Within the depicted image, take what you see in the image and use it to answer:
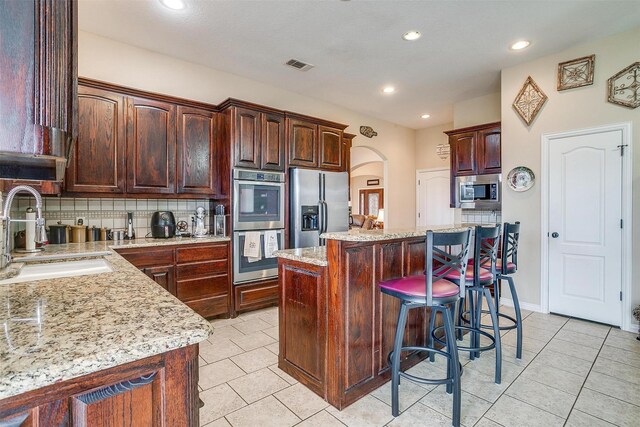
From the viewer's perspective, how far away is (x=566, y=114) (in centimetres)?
354

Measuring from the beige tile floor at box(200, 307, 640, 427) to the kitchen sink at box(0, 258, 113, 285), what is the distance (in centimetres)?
108

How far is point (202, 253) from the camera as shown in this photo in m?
3.42

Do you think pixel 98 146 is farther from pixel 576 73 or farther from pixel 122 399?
pixel 576 73

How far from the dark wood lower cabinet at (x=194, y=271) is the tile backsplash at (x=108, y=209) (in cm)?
63

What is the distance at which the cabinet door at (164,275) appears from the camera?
3.11 meters

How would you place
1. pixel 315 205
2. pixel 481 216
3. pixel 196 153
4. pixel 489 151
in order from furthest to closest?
pixel 481 216 < pixel 489 151 < pixel 315 205 < pixel 196 153

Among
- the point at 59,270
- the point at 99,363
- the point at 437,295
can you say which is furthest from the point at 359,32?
the point at 99,363

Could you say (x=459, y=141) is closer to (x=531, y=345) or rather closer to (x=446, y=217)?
(x=446, y=217)

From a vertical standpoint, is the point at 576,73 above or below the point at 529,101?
above

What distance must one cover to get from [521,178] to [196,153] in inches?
153

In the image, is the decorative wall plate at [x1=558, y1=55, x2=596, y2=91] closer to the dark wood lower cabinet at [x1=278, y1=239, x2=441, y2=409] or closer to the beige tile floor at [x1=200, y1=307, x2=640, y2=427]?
the beige tile floor at [x1=200, y1=307, x2=640, y2=427]

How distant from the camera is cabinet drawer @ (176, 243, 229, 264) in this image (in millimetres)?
3293

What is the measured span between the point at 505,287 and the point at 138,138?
4.73m

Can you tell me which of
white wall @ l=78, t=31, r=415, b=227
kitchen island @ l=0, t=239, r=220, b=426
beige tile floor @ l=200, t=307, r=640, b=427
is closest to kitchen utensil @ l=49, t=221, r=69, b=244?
white wall @ l=78, t=31, r=415, b=227
